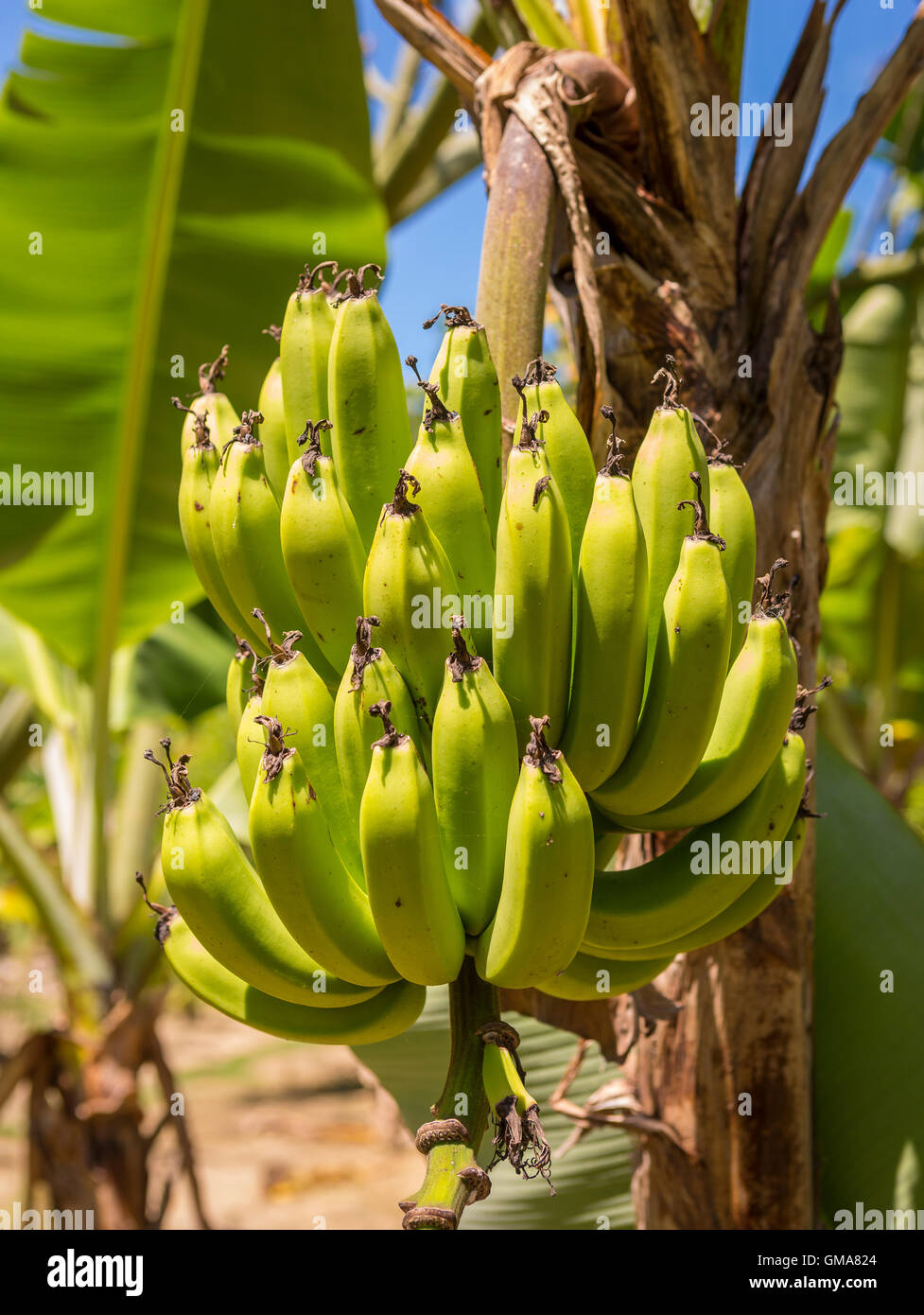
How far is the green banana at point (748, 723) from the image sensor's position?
91 cm

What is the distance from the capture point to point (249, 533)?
954 mm

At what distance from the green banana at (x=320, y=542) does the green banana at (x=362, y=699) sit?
0.08m

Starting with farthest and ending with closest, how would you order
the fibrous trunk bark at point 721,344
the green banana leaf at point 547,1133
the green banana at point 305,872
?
1. the green banana leaf at point 547,1133
2. the fibrous trunk bark at point 721,344
3. the green banana at point 305,872

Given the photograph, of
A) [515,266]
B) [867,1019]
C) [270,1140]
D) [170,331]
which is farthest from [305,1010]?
[270,1140]

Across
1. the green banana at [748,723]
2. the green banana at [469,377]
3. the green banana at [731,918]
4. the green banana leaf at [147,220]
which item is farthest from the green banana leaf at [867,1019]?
the green banana leaf at [147,220]

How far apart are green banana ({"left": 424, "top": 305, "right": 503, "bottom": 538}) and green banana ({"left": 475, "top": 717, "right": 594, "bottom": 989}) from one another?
0.27 metres

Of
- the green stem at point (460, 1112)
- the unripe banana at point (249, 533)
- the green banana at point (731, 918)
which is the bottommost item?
the green stem at point (460, 1112)

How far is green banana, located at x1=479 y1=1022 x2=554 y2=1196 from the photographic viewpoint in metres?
0.77

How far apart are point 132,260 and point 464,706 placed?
1.53 meters

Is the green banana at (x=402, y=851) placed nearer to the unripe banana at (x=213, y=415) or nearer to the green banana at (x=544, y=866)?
the green banana at (x=544, y=866)

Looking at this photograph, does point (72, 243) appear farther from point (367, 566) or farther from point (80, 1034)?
point (80, 1034)

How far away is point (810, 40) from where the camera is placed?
142cm

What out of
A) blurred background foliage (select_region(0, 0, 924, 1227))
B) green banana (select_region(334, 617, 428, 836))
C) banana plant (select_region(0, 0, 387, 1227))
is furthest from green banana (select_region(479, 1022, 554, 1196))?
banana plant (select_region(0, 0, 387, 1227))

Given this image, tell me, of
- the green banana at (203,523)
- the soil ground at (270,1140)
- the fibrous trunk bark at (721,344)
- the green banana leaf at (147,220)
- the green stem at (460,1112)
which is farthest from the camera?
the soil ground at (270,1140)
